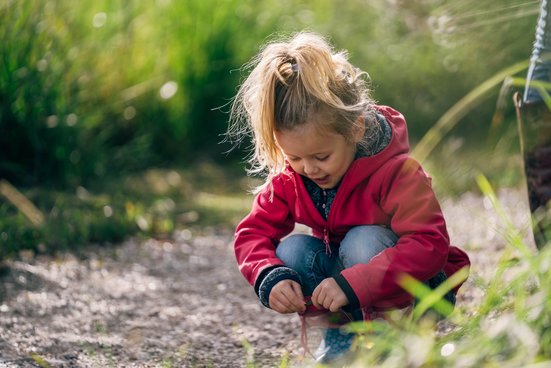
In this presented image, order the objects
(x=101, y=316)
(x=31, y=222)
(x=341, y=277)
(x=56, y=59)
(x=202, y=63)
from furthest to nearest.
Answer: (x=202, y=63) → (x=56, y=59) → (x=31, y=222) → (x=101, y=316) → (x=341, y=277)

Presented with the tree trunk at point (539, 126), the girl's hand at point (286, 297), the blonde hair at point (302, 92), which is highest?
the blonde hair at point (302, 92)

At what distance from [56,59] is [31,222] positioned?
0.82 meters

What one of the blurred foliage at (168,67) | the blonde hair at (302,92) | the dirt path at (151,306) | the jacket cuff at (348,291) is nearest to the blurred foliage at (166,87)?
the blurred foliage at (168,67)

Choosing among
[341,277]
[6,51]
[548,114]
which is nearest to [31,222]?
[6,51]

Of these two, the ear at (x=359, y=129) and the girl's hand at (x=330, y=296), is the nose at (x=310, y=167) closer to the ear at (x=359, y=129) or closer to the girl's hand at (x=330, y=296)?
the ear at (x=359, y=129)

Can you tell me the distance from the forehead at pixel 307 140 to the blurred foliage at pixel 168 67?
949 mm

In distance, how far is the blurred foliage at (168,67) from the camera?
3805 millimetres

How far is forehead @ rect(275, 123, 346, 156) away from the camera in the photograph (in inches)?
82.7

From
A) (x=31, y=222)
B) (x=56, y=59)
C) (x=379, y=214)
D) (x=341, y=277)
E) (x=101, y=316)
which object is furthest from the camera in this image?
(x=56, y=59)

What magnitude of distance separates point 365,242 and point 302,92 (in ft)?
1.29

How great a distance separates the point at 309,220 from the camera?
2281 millimetres

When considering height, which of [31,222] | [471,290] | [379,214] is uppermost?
[31,222]

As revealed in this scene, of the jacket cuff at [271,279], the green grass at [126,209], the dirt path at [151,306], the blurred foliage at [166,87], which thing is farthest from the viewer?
the blurred foliage at [166,87]

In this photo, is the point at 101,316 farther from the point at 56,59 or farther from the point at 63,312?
the point at 56,59
